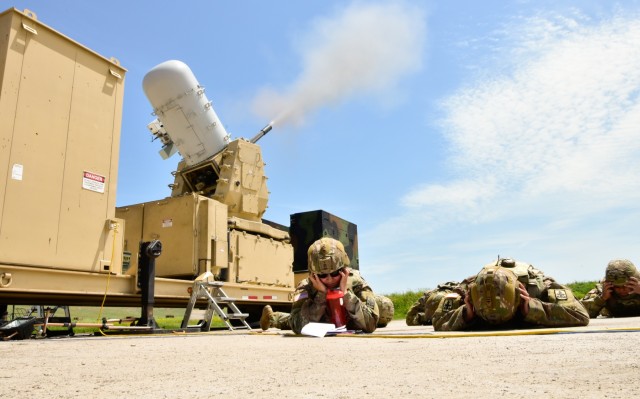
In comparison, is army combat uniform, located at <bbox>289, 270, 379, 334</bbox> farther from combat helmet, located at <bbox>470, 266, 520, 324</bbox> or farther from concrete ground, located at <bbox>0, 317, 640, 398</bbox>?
concrete ground, located at <bbox>0, 317, 640, 398</bbox>

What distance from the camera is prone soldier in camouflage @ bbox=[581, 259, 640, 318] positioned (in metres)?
9.38

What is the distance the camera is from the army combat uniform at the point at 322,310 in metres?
6.26

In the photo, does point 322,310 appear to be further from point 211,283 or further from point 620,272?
point 620,272

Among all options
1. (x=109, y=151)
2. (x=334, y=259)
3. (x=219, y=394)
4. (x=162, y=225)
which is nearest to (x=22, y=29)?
(x=109, y=151)

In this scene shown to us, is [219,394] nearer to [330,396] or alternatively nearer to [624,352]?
[330,396]

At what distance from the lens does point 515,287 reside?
6.34m

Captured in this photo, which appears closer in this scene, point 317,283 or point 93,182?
point 317,283

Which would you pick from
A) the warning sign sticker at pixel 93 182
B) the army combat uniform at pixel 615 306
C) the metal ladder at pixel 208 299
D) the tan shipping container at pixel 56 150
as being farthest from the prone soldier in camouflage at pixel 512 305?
the warning sign sticker at pixel 93 182

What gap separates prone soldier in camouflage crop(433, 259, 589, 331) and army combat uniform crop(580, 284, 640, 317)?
137 inches

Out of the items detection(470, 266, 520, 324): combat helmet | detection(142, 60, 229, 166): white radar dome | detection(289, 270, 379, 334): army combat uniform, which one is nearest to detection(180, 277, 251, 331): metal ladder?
detection(289, 270, 379, 334): army combat uniform

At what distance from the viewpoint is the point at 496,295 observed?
621 cm

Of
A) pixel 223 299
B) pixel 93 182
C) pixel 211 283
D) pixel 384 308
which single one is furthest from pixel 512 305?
pixel 93 182

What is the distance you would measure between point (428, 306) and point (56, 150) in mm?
6454

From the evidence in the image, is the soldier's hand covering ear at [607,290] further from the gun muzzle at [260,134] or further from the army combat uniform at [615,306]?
the gun muzzle at [260,134]
